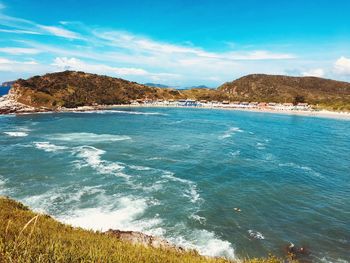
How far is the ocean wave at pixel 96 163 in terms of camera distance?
4717 cm

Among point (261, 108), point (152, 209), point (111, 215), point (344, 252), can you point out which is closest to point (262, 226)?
point (344, 252)

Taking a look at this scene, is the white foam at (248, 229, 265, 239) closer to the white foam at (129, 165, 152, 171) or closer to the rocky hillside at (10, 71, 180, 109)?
the white foam at (129, 165, 152, 171)

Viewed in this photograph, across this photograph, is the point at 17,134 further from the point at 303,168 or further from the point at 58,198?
the point at 303,168

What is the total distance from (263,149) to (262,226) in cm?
3679

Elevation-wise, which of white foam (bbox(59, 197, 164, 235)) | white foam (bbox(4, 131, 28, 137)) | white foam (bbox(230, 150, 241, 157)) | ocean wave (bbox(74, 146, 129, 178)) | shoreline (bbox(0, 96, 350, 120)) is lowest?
white foam (bbox(59, 197, 164, 235))

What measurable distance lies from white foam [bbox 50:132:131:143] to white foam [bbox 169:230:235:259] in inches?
1833

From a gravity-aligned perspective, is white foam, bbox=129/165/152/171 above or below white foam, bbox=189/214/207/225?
above

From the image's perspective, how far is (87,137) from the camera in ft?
249

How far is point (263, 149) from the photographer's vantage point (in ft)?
216

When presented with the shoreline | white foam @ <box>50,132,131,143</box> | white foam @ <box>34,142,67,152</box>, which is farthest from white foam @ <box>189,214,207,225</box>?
the shoreline

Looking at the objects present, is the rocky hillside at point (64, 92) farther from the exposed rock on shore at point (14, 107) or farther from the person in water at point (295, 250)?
the person in water at point (295, 250)

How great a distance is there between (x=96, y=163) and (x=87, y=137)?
26.4 metres

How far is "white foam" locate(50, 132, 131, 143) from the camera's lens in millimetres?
72375

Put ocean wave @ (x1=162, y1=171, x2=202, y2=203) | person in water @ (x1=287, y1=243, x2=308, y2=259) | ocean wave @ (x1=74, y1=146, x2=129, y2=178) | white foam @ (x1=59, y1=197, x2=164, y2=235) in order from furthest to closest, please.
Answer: ocean wave @ (x1=74, y1=146, x2=129, y2=178) → ocean wave @ (x1=162, y1=171, x2=202, y2=203) → white foam @ (x1=59, y1=197, x2=164, y2=235) → person in water @ (x1=287, y1=243, x2=308, y2=259)
